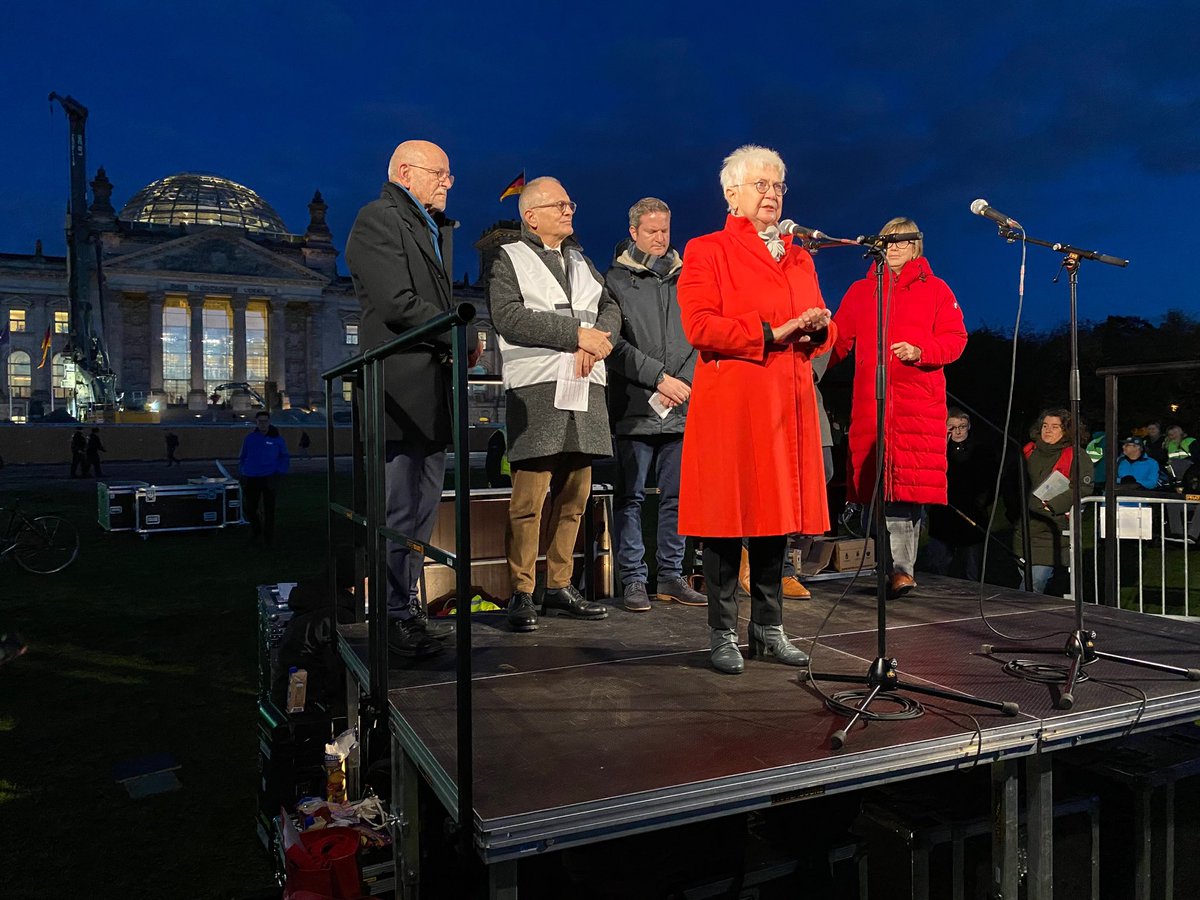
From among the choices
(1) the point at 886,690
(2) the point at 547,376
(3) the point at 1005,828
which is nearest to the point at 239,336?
(2) the point at 547,376

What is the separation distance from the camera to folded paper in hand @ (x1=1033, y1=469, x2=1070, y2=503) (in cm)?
753

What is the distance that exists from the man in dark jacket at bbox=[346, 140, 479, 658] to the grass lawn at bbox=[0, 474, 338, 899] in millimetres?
1345

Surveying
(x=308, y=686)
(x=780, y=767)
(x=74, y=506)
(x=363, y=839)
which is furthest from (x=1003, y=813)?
(x=74, y=506)

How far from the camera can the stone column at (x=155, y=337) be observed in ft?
242

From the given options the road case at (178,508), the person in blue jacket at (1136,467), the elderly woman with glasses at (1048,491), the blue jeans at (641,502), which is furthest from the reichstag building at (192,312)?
the blue jeans at (641,502)

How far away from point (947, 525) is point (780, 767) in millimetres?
5419

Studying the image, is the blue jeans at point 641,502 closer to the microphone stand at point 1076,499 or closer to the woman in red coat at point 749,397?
the woman in red coat at point 749,397

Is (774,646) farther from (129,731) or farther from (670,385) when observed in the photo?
(129,731)

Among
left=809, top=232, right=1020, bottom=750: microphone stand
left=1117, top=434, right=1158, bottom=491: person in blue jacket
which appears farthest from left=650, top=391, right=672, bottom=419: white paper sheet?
left=1117, top=434, right=1158, bottom=491: person in blue jacket

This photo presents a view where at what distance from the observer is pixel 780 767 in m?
2.72

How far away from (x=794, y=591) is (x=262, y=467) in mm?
10291

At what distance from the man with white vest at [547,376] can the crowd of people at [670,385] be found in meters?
0.01

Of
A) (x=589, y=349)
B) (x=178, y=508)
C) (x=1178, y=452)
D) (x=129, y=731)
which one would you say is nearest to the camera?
(x=589, y=349)

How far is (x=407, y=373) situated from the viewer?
4117mm
